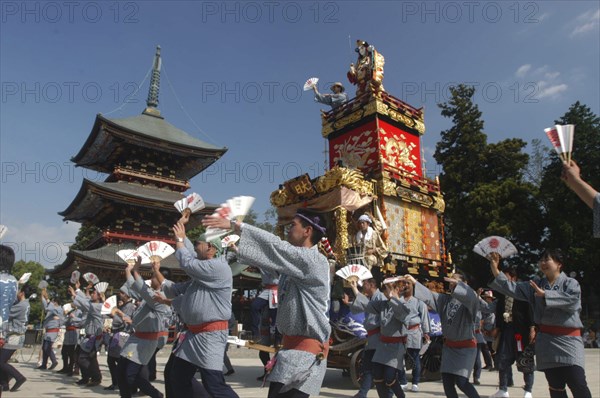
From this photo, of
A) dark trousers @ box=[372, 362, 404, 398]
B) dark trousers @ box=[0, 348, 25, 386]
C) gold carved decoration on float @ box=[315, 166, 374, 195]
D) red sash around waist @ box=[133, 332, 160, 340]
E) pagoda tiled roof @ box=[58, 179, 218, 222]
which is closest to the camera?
dark trousers @ box=[372, 362, 404, 398]

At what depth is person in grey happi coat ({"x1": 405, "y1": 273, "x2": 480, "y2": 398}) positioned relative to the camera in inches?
189

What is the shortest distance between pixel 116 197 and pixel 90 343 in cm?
1311

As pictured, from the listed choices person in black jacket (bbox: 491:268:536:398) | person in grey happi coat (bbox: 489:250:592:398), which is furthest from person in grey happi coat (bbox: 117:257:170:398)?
person in black jacket (bbox: 491:268:536:398)

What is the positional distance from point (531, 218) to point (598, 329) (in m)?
6.48

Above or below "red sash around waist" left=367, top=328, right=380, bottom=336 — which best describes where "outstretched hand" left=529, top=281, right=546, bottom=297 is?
above

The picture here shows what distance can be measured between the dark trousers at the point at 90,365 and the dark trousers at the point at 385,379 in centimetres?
564

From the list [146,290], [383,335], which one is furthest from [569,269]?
[146,290]

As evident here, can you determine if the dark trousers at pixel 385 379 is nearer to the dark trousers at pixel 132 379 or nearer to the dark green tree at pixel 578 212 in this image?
the dark trousers at pixel 132 379

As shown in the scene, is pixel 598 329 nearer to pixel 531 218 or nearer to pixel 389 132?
pixel 531 218

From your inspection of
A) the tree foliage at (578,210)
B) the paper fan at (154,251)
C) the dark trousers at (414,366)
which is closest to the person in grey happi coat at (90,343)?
the paper fan at (154,251)

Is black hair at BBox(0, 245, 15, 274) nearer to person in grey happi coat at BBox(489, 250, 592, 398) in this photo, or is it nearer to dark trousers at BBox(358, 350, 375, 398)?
dark trousers at BBox(358, 350, 375, 398)

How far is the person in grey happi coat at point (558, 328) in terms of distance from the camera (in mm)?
3939

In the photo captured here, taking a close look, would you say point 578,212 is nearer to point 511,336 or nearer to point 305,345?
point 511,336

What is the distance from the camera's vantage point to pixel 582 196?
2.52 metres
